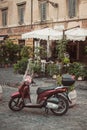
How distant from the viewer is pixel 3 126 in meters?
9.12

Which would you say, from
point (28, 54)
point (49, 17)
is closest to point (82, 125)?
point (28, 54)

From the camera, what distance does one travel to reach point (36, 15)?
100 feet

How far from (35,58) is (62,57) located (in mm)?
2819

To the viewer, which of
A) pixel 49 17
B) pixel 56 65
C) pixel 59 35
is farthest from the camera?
pixel 49 17

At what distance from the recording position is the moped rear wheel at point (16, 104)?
10.9 metres

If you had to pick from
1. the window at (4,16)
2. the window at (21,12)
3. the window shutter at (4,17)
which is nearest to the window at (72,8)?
the window at (21,12)

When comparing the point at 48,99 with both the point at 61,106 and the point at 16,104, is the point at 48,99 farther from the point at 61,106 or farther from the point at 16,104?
the point at 16,104

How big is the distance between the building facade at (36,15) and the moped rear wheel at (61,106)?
15.3 metres

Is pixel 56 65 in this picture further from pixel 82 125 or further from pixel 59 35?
pixel 82 125

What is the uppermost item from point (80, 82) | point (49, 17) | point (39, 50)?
point (49, 17)

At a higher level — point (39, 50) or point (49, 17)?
point (49, 17)

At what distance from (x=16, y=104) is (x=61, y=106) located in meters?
1.25

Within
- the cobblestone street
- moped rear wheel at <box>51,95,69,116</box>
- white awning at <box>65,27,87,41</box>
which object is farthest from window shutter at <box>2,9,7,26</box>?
moped rear wheel at <box>51,95,69,116</box>

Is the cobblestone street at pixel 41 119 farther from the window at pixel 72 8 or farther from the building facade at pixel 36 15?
the window at pixel 72 8
